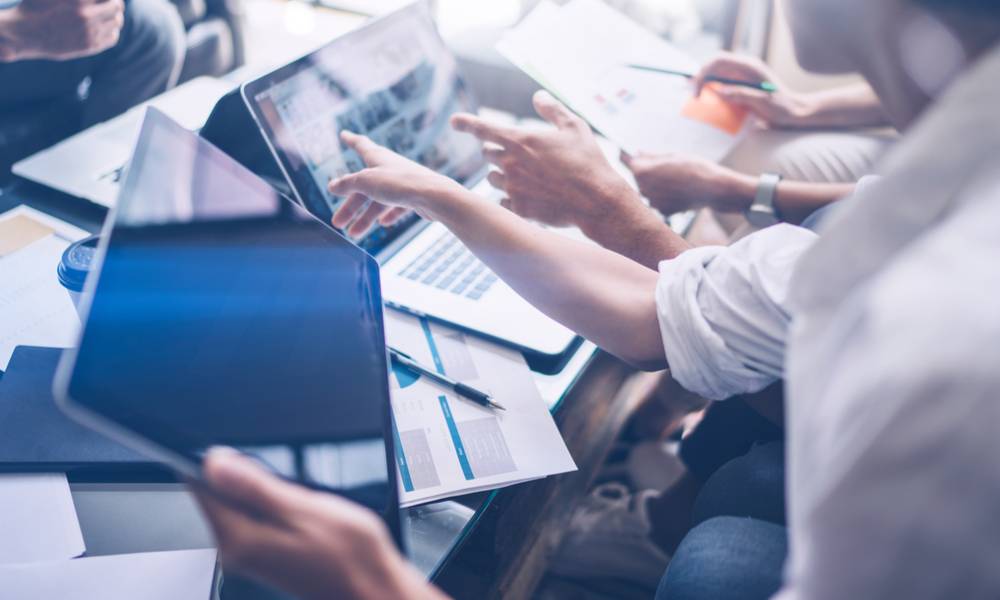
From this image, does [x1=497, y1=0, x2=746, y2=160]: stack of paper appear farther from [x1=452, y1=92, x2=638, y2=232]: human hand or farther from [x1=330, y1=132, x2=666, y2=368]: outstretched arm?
[x1=330, y1=132, x2=666, y2=368]: outstretched arm

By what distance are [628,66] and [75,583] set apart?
1068 millimetres

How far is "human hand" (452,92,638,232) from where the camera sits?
93 centimetres

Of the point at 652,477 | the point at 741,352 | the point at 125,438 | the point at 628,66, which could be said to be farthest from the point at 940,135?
the point at 652,477

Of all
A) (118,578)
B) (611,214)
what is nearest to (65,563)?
(118,578)

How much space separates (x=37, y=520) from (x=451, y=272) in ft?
1.66

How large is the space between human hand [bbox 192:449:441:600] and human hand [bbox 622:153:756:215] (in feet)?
2.61

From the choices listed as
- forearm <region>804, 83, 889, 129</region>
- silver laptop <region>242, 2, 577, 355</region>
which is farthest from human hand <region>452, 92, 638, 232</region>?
forearm <region>804, 83, 889, 129</region>

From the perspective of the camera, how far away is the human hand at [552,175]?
93 cm

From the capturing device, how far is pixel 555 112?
100 cm

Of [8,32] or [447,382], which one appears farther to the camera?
[8,32]

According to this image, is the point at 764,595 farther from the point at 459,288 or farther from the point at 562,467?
the point at 459,288

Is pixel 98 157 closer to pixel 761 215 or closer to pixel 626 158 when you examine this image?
pixel 626 158

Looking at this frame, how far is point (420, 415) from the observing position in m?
0.74

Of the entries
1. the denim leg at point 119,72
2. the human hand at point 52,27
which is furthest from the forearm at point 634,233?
the denim leg at point 119,72
